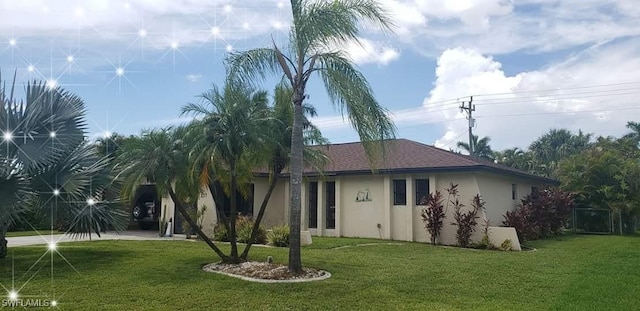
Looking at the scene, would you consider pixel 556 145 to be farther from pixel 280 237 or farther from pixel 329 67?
pixel 329 67

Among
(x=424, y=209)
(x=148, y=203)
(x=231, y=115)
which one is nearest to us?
(x=231, y=115)

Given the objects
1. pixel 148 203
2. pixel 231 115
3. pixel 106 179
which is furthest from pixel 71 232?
pixel 148 203

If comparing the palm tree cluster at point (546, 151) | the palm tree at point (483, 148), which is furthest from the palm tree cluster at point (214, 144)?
the palm tree at point (483, 148)

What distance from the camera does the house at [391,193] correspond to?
1777 centimetres

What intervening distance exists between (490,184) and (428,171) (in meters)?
2.71

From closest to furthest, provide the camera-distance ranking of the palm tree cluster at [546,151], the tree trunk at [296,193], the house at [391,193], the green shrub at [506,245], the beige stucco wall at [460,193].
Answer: the tree trunk at [296,193] → the green shrub at [506,245] → the beige stucco wall at [460,193] → the house at [391,193] → the palm tree cluster at [546,151]

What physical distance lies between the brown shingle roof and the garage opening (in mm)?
→ 10367

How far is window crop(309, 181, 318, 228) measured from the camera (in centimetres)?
2136

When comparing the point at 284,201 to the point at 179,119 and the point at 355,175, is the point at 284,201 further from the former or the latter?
the point at 179,119

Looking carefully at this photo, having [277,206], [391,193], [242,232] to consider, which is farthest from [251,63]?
[277,206]

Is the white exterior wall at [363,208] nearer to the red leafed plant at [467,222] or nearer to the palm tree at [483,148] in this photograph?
the red leafed plant at [467,222]

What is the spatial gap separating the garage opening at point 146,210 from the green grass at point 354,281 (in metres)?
12.3

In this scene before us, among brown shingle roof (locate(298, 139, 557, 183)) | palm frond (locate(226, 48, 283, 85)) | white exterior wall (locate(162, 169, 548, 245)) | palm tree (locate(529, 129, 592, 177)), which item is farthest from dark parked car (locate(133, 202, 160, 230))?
palm tree (locate(529, 129, 592, 177))

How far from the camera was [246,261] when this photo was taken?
11477 millimetres
